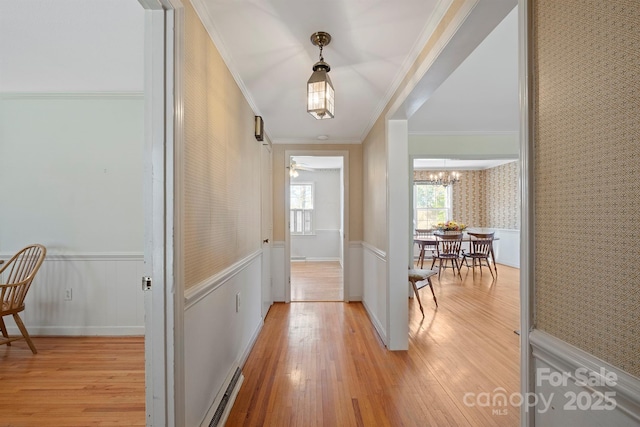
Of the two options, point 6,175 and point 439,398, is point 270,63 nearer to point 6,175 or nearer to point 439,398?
point 439,398

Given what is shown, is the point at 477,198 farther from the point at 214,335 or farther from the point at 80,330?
the point at 80,330

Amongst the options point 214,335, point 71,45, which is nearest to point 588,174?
point 214,335

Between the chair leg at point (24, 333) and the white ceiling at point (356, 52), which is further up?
the white ceiling at point (356, 52)

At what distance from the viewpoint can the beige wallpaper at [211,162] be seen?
148 cm

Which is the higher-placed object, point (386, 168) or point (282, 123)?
point (282, 123)

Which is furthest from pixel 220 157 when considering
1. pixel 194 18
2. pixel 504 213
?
pixel 504 213

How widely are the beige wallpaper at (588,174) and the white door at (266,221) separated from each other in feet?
9.85

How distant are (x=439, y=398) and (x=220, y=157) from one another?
7.19ft

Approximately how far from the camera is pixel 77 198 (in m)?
3.08

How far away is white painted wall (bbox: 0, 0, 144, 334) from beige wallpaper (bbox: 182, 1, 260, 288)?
1.34m

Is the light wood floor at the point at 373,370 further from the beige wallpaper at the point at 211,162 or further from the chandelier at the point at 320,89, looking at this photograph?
the chandelier at the point at 320,89

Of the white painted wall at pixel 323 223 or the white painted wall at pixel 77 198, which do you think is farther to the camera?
the white painted wall at pixel 323 223

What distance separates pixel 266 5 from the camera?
1.60 metres

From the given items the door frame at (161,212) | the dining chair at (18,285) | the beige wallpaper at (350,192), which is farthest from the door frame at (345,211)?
the door frame at (161,212)
